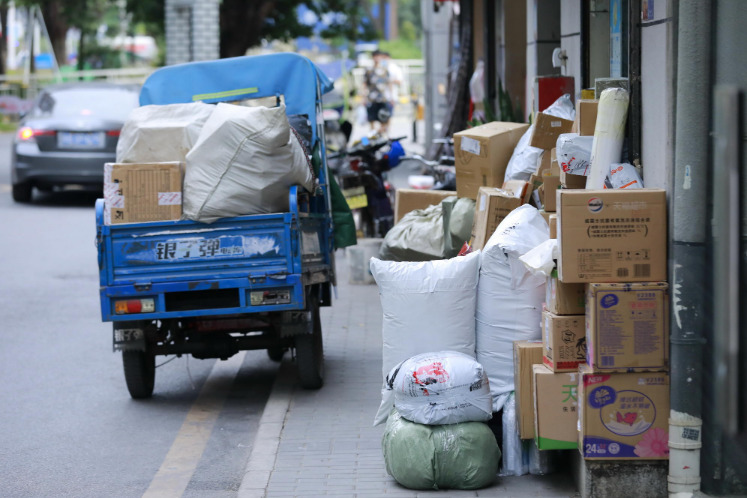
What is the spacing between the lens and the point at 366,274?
434 inches

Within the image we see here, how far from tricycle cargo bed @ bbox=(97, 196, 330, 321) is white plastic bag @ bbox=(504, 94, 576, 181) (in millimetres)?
1475

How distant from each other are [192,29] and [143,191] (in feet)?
54.1

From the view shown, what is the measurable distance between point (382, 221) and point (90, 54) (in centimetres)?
3990

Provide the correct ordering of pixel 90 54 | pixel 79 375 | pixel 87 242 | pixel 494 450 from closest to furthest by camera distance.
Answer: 1. pixel 494 450
2. pixel 79 375
3. pixel 87 242
4. pixel 90 54

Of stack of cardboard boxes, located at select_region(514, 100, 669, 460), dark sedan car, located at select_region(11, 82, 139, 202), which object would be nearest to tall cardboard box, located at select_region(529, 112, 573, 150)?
stack of cardboard boxes, located at select_region(514, 100, 669, 460)

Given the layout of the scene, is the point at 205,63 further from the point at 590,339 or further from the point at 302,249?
the point at 590,339

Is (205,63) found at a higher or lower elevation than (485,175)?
higher

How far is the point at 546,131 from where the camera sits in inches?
253

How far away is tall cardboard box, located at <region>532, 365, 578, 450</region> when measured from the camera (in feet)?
15.9

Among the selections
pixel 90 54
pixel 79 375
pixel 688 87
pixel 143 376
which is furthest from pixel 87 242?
pixel 90 54

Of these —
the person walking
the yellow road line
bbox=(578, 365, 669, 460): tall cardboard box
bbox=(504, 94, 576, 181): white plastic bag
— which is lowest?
the yellow road line

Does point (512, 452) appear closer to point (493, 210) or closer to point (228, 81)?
point (493, 210)

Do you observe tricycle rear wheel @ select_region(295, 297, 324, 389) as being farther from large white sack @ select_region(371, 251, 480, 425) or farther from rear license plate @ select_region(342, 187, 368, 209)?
rear license plate @ select_region(342, 187, 368, 209)

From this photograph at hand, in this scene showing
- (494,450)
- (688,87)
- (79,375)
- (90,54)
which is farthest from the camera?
(90,54)
